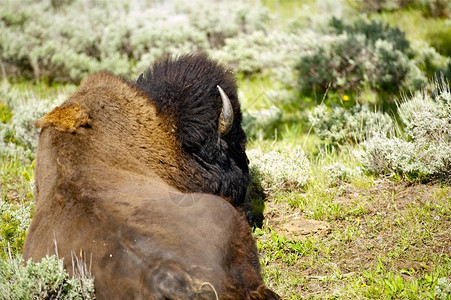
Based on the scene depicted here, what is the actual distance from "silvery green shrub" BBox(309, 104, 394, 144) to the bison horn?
209cm

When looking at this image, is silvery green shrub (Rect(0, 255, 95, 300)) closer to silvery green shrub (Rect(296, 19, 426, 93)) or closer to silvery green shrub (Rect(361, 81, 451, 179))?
silvery green shrub (Rect(361, 81, 451, 179))

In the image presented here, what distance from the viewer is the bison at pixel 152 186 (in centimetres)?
280

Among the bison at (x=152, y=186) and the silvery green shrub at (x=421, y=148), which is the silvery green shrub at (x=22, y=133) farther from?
the silvery green shrub at (x=421, y=148)

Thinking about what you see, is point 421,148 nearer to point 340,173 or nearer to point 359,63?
point 340,173

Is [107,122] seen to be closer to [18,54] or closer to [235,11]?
[18,54]

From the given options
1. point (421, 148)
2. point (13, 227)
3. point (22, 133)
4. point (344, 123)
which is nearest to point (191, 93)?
point (13, 227)

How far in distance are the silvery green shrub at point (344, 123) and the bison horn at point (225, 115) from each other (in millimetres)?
2091

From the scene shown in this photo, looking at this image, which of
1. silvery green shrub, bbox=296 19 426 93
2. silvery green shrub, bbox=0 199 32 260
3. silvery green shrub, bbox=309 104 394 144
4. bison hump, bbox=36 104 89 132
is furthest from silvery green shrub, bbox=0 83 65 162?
silvery green shrub, bbox=296 19 426 93

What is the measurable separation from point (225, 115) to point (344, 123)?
2467 mm

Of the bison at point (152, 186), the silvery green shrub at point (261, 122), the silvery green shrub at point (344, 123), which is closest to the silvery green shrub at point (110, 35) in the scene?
the silvery green shrub at point (261, 122)

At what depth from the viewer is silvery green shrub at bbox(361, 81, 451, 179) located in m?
4.68

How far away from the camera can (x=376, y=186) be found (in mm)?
4984

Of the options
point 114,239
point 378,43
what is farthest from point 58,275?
point 378,43

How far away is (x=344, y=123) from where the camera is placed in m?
6.31
